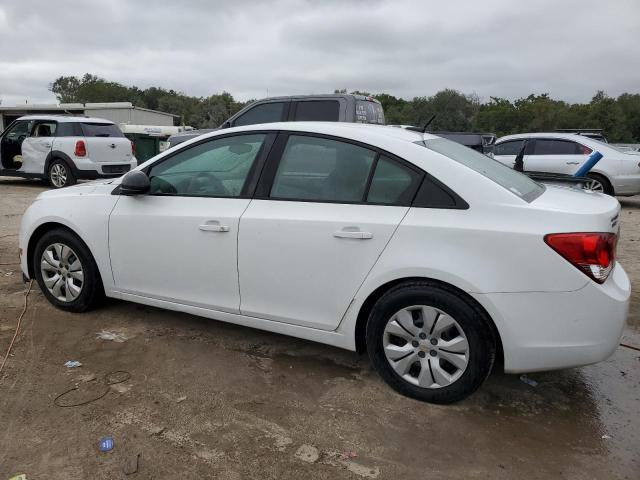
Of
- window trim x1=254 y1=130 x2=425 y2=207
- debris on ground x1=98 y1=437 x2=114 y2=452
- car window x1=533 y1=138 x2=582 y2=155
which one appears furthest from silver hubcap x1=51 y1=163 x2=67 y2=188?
debris on ground x1=98 y1=437 x2=114 y2=452

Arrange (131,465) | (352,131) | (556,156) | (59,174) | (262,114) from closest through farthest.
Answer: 1. (131,465)
2. (352,131)
3. (262,114)
4. (556,156)
5. (59,174)

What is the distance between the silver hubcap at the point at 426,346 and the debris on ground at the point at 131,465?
4.60 feet

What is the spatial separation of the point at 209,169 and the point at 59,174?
946 centimetres

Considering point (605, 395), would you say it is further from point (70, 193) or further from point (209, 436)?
point (70, 193)

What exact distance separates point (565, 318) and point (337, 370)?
56.3 inches

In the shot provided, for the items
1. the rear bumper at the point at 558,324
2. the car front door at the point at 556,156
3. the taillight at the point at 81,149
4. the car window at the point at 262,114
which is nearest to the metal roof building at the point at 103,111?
the taillight at the point at 81,149

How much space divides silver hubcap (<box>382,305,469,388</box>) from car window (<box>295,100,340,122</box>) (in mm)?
6105

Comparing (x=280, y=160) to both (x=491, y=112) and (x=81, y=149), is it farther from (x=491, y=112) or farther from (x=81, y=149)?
(x=491, y=112)

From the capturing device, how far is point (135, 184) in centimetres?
366

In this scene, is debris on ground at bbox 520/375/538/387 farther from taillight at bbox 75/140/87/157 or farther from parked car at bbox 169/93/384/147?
taillight at bbox 75/140/87/157

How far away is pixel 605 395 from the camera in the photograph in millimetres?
3191

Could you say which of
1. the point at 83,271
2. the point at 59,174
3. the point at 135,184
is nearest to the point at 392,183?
the point at 135,184

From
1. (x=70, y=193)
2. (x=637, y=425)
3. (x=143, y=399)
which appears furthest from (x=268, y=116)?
(x=637, y=425)

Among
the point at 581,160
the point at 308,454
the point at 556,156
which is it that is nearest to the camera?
the point at 308,454
